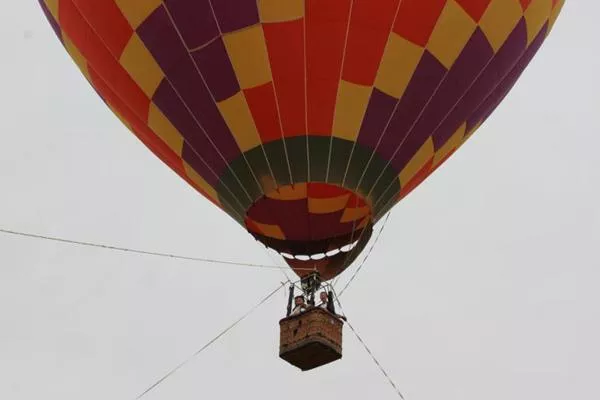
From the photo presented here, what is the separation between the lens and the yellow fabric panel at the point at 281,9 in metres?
10.7

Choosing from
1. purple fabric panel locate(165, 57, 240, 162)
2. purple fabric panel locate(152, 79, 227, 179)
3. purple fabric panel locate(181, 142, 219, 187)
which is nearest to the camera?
purple fabric panel locate(165, 57, 240, 162)

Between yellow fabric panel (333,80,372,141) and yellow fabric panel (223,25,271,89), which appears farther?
yellow fabric panel (333,80,372,141)

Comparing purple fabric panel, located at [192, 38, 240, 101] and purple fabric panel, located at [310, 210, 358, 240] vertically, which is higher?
purple fabric panel, located at [192, 38, 240, 101]

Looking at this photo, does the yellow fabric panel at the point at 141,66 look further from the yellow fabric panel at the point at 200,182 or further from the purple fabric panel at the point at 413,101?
the purple fabric panel at the point at 413,101

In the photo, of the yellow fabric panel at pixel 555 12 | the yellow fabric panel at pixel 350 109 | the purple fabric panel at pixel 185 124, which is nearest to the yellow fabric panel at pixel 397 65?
the yellow fabric panel at pixel 350 109

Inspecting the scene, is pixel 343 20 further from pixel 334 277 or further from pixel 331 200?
pixel 334 277

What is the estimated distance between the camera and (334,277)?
12164 millimetres

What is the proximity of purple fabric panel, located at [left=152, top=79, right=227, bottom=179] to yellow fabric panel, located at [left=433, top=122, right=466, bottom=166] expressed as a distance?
229 centimetres

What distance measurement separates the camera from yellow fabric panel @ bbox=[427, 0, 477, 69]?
36.7 feet

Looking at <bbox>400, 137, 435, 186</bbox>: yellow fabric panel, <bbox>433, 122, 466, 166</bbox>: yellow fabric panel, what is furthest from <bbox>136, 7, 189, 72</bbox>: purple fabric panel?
<bbox>433, 122, 466, 166</bbox>: yellow fabric panel

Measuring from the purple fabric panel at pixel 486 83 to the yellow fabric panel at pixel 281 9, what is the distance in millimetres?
2036

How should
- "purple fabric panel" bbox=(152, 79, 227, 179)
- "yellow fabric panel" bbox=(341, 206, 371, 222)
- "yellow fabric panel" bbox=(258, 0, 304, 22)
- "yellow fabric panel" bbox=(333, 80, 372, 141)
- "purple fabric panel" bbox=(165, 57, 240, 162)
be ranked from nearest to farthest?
"yellow fabric panel" bbox=(258, 0, 304, 22) → "yellow fabric panel" bbox=(333, 80, 372, 141) → "purple fabric panel" bbox=(165, 57, 240, 162) → "purple fabric panel" bbox=(152, 79, 227, 179) → "yellow fabric panel" bbox=(341, 206, 371, 222)

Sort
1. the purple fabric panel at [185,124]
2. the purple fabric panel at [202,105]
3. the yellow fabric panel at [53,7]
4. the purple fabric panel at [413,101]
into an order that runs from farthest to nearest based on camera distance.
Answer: the yellow fabric panel at [53,7], the purple fabric panel at [185,124], the purple fabric panel at [413,101], the purple fabric panel at [202,105]

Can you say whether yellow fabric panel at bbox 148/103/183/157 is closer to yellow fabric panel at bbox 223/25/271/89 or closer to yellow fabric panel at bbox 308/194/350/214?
yellow fabric panel at bbox 223/25/271/89
